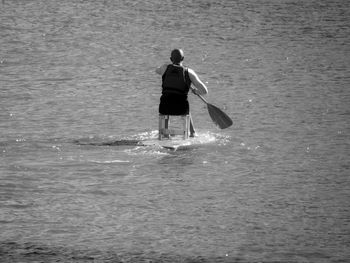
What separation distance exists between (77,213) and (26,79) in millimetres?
12851

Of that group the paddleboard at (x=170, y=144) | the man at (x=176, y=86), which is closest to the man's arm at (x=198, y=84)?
the man at (x=176, y=86)

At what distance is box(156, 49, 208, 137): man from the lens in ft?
65.8

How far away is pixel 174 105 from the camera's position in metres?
20.2

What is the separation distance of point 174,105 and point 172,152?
100 centimetres

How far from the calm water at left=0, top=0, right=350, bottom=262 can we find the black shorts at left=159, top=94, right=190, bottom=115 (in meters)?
0.69

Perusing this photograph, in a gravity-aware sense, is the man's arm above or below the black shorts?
above

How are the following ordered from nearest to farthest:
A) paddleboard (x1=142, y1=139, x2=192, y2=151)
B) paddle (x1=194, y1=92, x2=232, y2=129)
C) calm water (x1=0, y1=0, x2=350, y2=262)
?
calm water (x1=0, y1=0, x2=350, y2=262)
paddleboard (x1=142, y1=139, x2=192, y2=151)
paddle (x1=194, y1=92, x2=232, y2=129)

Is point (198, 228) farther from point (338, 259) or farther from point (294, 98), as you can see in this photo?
point (294, 98)

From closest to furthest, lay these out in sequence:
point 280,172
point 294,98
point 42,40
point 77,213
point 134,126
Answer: point 77,213 < point 280,172 < point 134,126 < point 294,98 < point 42,40

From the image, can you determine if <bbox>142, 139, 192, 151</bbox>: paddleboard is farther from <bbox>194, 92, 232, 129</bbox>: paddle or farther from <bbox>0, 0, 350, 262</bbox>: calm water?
<bbox>194, 92, 232, 129</bbox>: paddle

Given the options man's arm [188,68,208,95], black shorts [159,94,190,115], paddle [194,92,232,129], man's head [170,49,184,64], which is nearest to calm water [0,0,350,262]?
paddle [194,92,232,129]

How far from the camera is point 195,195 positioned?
16453 mm

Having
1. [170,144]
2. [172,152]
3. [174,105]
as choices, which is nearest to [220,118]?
[174,105]

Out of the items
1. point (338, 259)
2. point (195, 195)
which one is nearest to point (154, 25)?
point (195, 195)
